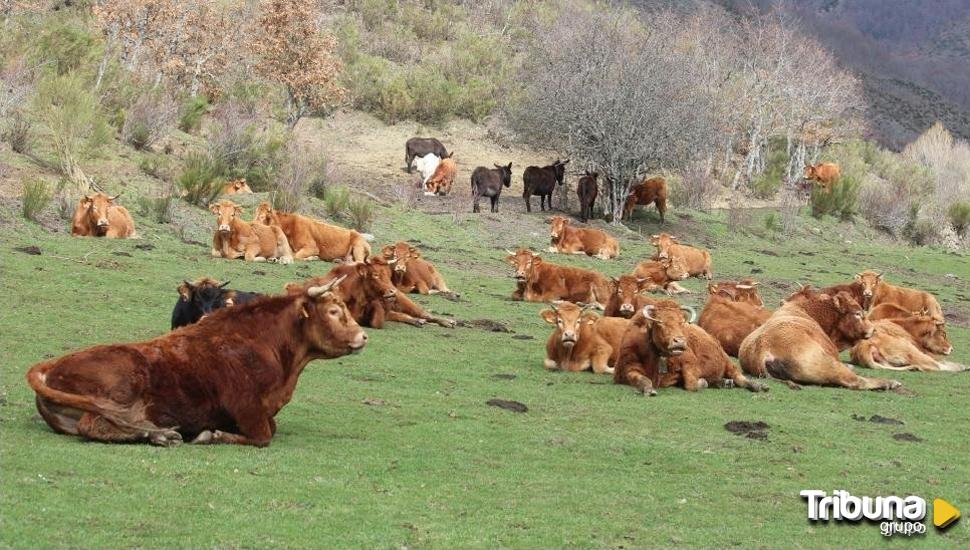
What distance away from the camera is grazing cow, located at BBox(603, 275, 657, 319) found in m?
17.6

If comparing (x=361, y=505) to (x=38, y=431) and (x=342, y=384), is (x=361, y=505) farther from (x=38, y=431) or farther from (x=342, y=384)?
(x=342, y=384)

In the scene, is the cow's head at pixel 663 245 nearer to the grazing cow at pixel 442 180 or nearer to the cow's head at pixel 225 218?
the cow's head at pixel 225 218

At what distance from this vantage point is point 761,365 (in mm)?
15211

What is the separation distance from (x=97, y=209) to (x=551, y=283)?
7424 mm

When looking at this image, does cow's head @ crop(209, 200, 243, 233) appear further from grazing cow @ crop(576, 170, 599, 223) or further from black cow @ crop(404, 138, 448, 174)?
black cow @ crop(404, 138, 448, 174)

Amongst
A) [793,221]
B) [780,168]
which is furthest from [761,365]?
[780,168]

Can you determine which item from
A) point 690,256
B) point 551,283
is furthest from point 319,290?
point 690,256

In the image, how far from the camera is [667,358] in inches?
553

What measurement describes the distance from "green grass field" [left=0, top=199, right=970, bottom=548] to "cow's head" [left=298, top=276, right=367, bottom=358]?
70 cm

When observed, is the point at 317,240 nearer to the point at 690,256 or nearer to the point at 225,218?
the point at 225,218

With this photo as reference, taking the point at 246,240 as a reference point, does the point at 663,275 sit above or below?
below

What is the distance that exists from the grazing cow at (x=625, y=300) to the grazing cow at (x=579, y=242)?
1098 centimetres

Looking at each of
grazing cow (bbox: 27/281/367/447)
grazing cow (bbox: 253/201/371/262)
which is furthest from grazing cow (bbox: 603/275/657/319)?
grazing cow (bbox: 27/281/367/447)

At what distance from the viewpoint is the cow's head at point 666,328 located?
1341 cm
